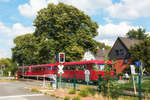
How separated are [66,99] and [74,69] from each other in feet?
52.0

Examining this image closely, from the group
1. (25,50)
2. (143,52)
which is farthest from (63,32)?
(25,50)

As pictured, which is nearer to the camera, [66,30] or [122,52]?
[66,30]

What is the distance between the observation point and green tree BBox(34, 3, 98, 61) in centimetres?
3734

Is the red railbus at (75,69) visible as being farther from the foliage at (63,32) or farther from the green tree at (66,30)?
the green tree at (66,30)

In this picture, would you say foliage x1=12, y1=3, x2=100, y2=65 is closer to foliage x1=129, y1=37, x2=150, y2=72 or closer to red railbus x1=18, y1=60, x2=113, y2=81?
red railbus x1=18, y1=60, x2=113, y2=81

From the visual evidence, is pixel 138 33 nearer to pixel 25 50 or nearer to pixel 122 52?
pixel 122 52

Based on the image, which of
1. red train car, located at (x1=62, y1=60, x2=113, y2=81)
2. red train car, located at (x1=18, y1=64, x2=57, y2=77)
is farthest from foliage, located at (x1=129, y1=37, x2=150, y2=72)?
red train car, located at (x1=18, y1=64, x2=57, y2=77)

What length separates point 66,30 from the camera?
1494 inches

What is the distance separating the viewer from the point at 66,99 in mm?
11688

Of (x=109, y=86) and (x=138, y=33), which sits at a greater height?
(x=138, y=33)

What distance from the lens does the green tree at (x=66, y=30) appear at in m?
37.3

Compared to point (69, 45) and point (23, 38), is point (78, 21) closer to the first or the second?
point (69, 45)

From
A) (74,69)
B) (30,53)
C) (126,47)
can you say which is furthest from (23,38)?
(74,69)

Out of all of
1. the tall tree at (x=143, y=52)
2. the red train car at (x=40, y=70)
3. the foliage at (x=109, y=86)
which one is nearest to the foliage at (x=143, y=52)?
the tall tree at (x=143, y=52)
